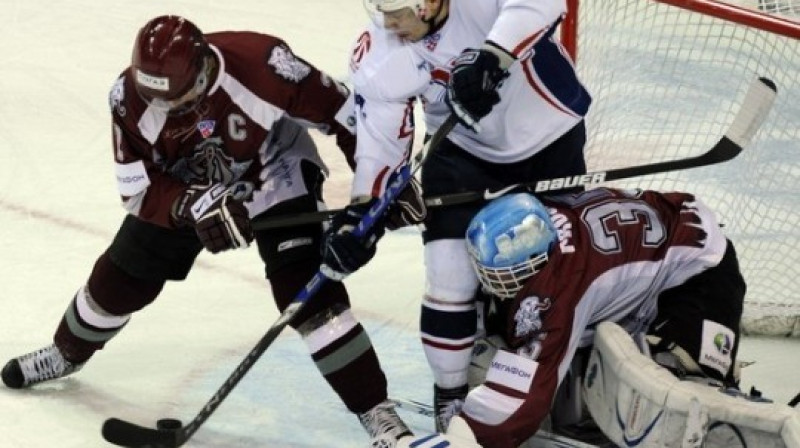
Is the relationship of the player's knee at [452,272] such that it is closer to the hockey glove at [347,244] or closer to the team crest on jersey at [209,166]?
the hockey glove at [347,244]

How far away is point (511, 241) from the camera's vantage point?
270 cm

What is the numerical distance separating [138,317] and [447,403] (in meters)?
1.03

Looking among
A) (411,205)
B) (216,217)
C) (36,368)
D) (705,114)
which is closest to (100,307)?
(36,368)

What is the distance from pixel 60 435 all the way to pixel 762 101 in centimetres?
149

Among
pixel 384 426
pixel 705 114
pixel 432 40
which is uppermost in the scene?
pixel 432 40

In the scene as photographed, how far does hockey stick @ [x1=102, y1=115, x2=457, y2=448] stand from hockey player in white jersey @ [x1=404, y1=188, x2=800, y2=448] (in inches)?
8.2

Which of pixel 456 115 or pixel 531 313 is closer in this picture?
pixel 531 313

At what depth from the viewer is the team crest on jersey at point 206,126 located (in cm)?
302

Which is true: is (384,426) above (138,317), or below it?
above

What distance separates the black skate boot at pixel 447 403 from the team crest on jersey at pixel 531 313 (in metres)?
0.30

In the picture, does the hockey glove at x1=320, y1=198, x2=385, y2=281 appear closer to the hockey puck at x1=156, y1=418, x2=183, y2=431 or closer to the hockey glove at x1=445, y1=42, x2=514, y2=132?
the hockey glove at x1=445, y1=42, x2=514, y2=132

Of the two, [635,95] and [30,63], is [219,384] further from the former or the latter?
[30,63]

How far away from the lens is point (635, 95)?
12.5 feet

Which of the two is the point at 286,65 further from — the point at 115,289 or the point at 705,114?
the point at 705,114
